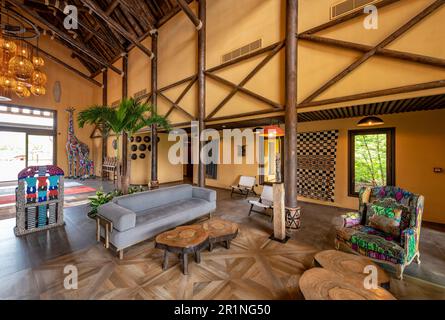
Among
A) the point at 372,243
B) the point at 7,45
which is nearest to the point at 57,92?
the point at 7,45

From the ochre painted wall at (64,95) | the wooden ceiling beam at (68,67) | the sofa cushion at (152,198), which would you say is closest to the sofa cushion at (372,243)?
the sofa cushion at (152,198)

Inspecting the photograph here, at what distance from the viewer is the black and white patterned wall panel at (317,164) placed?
5.21 metres

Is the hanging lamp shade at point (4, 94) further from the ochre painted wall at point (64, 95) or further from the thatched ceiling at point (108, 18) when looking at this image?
the ochre painted wall at point (64, 95)

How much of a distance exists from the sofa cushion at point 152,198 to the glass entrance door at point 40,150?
30.4ft

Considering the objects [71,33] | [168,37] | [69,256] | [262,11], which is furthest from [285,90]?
[71,33]

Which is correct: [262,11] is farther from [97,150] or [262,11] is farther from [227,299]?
[97,150]

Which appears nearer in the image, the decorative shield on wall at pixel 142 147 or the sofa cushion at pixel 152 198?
the sofa cushion at pixel 152 198

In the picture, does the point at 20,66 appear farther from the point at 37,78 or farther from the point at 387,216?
the point at 387,216

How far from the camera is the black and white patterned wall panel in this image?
17.1 ft

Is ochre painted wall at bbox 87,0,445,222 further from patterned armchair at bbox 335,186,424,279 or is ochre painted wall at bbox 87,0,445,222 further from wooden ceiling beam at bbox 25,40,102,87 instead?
wooden ceiling beam at bbox 25,40,102,87

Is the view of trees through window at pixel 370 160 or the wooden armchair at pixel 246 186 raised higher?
the view of trees through window at pixel 370 160

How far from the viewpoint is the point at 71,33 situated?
9109 mm

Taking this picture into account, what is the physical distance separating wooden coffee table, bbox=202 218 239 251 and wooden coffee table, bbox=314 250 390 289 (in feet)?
3.92

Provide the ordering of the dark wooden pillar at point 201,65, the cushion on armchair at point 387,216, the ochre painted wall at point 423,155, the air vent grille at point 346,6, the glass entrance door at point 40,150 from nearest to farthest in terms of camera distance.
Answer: the cushion on armchair at point 387,216 < the air vent grille at point 346,6 < the ochre painted wall at point 423,155 < the dark wooden pillar at point 201,65 < the glass entrance door at point 40,150
